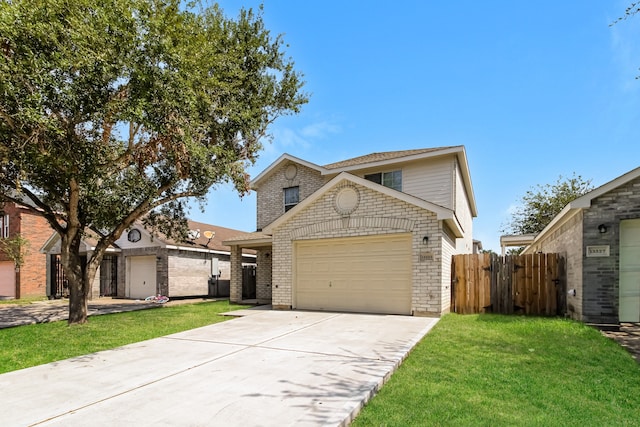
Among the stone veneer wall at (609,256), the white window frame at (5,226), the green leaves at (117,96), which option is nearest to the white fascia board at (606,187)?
the stone veneer wall at (609,256)

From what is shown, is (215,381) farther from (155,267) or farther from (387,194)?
(155,267)

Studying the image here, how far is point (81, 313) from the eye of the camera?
1098 centimetres

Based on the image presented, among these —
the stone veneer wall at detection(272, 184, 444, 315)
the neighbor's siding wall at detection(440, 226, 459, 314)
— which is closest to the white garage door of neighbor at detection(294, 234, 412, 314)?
the stone veneer wall at detection(272, 184, 444, 315)

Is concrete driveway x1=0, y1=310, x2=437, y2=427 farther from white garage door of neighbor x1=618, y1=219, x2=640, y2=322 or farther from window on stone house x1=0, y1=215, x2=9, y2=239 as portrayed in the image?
window on stone house x1=0, y1=215, x2=9, y2=239

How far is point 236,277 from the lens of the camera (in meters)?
16.8

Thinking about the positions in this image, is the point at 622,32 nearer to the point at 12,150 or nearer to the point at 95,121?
the point at 95,121

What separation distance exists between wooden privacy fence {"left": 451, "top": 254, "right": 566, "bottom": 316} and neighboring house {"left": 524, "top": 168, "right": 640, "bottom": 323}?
1.93 meters

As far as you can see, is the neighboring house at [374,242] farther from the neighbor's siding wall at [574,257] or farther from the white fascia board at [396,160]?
the neighbor's siding wall at [574,257]

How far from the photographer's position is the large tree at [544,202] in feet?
105

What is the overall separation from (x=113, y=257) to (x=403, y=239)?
18119mm

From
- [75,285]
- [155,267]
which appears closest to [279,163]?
[155,267]

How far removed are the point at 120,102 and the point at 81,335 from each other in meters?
5.77

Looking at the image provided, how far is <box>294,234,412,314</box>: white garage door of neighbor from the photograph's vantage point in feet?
37.3

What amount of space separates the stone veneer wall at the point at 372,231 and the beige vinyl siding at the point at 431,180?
3.60m
